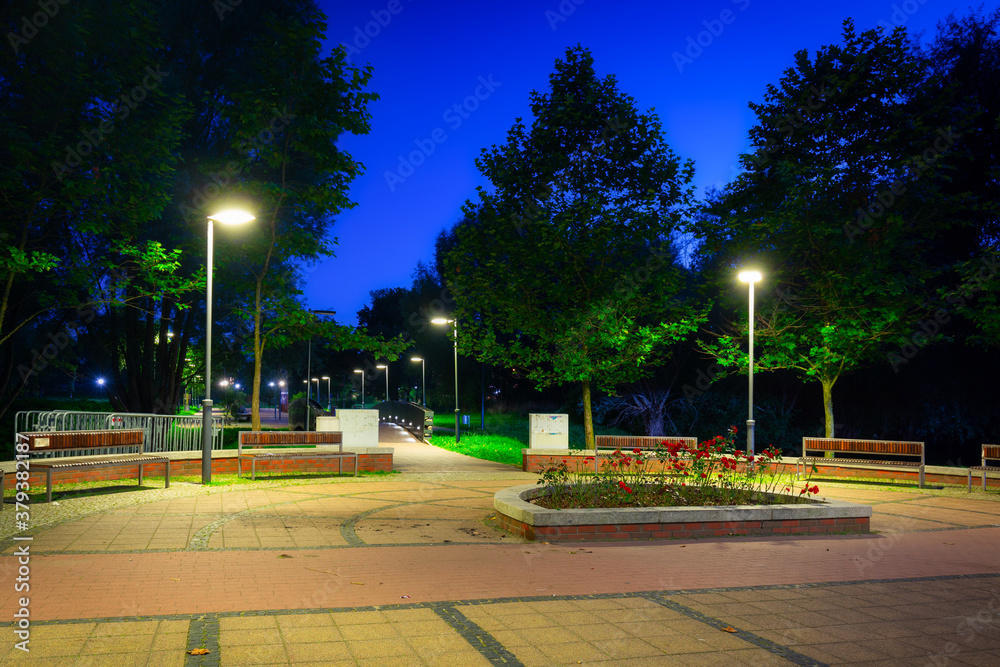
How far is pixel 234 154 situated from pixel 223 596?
16.0 metres

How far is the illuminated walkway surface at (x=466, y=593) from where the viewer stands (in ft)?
14.1

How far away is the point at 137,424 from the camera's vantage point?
1490 centimetres

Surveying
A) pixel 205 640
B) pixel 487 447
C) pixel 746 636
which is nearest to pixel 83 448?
pixel 205 640

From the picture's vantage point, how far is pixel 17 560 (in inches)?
252

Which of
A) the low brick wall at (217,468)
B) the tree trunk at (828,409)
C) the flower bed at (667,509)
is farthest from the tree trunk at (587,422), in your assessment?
the flower bed at (667,509)

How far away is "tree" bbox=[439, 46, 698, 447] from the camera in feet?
57.0

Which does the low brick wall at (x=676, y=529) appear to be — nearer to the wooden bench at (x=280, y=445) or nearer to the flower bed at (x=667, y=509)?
the flower bed at (x=667, y=509)

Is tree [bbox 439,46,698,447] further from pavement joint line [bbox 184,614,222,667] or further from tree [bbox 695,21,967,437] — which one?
pavement joint line [bbox 184,614,222,667]

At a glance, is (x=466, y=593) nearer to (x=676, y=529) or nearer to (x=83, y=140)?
(x=676, y=529)

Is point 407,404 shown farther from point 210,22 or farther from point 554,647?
point 554,647

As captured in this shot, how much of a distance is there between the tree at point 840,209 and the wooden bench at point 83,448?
46.1 ft

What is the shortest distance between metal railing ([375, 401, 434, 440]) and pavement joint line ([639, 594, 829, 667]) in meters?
26.5

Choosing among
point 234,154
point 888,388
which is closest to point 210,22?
point 234,154

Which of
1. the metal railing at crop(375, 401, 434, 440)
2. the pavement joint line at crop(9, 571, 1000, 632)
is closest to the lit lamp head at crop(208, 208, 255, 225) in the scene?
the pavement joint line at crop(9, 571, 1000, 632)
